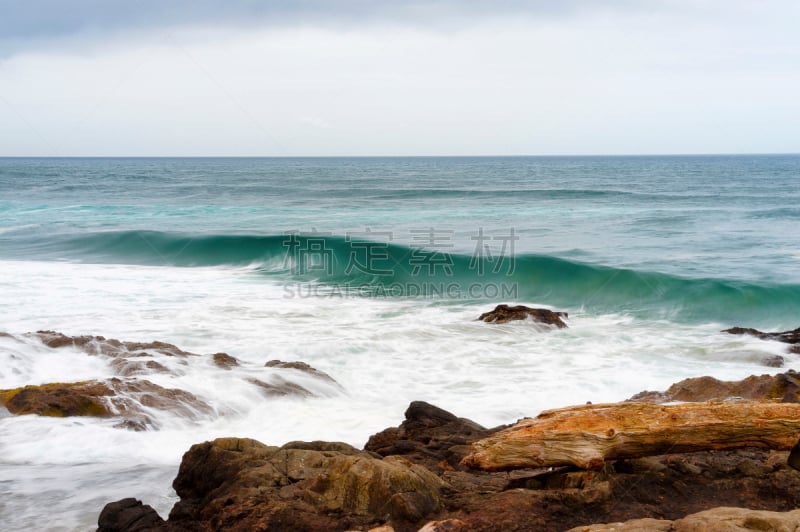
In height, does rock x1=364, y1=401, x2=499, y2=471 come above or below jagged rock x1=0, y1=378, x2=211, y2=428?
above

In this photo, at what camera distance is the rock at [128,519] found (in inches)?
154

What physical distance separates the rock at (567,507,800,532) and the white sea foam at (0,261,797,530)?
3.10 metres

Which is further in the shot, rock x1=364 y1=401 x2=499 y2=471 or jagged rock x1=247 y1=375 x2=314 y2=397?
jagged rock x1=247 y1=375 x2=314 y2=397

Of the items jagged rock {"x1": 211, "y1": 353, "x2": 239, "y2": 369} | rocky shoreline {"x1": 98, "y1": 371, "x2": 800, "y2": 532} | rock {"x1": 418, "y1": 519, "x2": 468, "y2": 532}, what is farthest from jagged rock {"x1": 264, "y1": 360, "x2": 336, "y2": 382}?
rock {"x1": 418, "y1": 519, "x2": 468, "y2": 532}

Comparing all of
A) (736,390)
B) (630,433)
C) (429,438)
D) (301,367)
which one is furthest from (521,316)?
(630,433)

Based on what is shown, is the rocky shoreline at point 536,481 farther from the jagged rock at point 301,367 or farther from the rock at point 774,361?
the rock at point 774,361

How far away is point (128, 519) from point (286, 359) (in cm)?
569

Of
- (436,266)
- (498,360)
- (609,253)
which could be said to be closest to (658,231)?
(609,253)

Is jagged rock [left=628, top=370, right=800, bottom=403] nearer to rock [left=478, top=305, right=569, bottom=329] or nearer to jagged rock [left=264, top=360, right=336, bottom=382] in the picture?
jagged rock [left=264, top=360, right=336, bottom=382]

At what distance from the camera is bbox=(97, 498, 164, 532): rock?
391 cm

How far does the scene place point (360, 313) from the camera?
13234 millimetres

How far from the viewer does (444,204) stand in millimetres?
38500

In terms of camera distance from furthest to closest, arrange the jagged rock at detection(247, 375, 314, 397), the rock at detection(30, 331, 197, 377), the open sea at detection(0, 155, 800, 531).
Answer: the rock at detection(30, 331, 197, 377) → the jagged rock at detection(247, 375, 314, 397) → the open sea at detection(0, 155, 800, 531)

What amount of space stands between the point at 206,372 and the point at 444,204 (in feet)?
102
